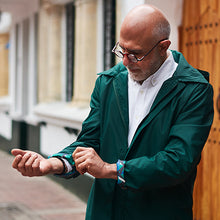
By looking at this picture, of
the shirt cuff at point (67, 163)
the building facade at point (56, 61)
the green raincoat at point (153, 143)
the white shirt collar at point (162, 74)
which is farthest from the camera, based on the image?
the building facade at point (56, 61)

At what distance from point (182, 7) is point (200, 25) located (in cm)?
41

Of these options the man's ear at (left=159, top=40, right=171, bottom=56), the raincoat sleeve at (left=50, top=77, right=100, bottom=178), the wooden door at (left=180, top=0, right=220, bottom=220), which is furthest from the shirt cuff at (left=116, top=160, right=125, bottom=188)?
the wooden door at (left=180, top=0, right=220, bottom=220)

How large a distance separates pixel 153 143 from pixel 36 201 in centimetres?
551

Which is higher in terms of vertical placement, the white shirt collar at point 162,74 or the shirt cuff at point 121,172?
the white shirt collar at point 162,74

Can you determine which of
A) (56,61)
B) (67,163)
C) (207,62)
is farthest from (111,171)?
(56,61)

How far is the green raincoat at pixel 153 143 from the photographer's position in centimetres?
221

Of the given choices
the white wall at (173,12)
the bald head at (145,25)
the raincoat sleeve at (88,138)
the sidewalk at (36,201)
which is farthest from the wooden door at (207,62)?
the bald head at (145,25)

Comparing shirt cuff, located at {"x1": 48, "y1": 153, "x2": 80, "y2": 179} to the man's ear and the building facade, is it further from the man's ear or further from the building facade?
the building facade

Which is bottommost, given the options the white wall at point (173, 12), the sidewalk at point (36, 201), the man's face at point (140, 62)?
the sidewalk at point (36, 201)

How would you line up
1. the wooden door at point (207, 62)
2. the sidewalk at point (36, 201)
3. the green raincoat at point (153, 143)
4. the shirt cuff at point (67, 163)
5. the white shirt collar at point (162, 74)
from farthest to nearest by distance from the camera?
the sidewalk at point (36, 201) → the wooden door at point (207, 62) → the shirt cuff at point (67, 163) → the white shirt collar at point (162, 74) → the green raincoat at point (153, 143)

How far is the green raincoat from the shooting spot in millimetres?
2209

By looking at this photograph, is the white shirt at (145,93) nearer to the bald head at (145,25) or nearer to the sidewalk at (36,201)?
the bald head at (145,25)

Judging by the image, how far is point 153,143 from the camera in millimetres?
2361

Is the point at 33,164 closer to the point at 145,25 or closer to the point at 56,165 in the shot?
the point at 56,165
